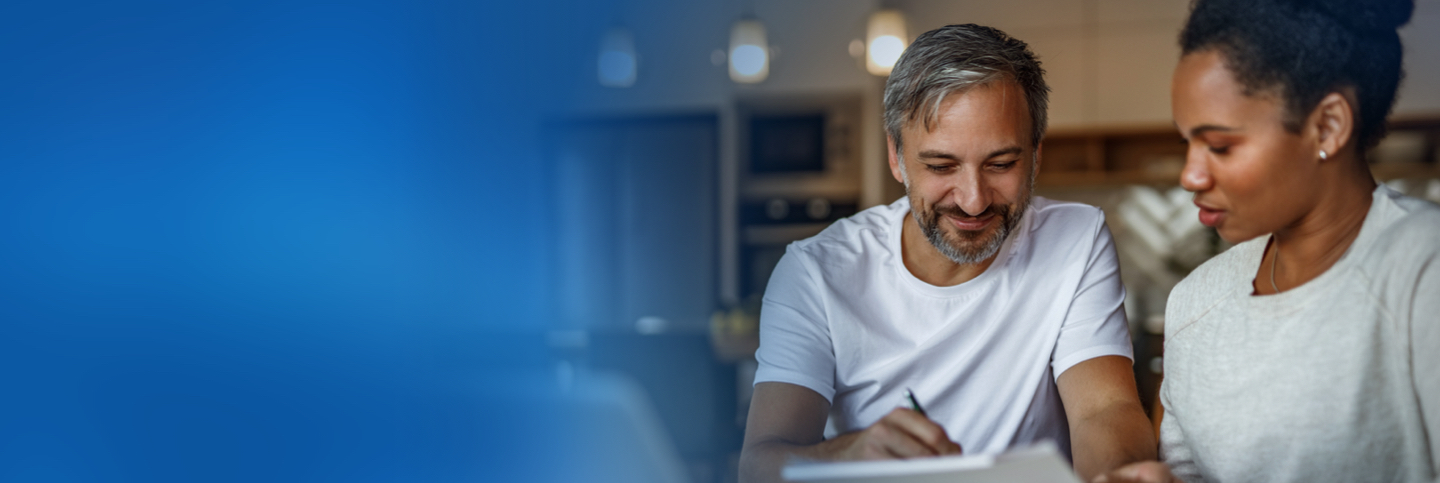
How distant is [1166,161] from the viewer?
14.3ft

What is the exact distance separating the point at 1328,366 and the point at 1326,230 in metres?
0.12

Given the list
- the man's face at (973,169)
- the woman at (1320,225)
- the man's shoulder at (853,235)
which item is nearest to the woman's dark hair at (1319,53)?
the woman at (1320,225)

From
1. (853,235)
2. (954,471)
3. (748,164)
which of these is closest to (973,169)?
(853,235)

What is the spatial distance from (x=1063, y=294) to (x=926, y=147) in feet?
0.87

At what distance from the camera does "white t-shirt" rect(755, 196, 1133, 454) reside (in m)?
1.19

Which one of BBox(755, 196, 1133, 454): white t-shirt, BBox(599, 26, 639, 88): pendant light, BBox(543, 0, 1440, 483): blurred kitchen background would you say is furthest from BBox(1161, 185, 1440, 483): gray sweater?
BBox(543, 0, 1440, 483): blurred kitchen background

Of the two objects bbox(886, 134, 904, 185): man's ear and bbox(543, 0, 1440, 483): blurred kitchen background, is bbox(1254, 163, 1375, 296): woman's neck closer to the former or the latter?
bbox(886, 134, 904, 185): man's ear

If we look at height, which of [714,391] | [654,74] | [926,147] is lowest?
[714,391]

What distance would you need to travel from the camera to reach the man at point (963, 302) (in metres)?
1.09

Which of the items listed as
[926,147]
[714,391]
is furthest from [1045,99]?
[714,391]

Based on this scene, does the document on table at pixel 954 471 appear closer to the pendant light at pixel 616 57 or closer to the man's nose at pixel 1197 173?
the man's nose at pixel 1197 173

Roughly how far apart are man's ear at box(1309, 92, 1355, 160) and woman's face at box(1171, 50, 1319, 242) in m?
0.01

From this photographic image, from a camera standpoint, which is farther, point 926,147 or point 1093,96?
point 1093,96

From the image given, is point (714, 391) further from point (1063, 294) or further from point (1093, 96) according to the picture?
point (1063, 294)
